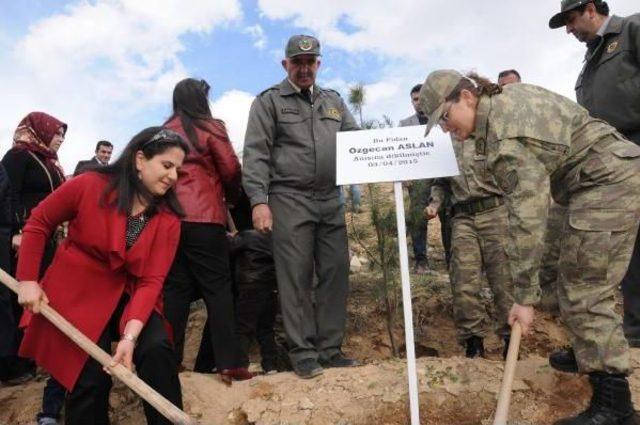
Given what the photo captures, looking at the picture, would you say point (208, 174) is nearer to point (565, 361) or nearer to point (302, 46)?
point (302, 46)

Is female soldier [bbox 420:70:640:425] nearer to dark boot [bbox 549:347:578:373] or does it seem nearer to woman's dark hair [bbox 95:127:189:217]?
dark boot [bbox 549:347:578:373]

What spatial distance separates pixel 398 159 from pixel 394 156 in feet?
0.09

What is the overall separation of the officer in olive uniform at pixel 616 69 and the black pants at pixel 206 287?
2625 mm

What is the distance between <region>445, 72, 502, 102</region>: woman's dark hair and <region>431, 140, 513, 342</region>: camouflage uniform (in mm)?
1321

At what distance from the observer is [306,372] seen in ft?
10.7

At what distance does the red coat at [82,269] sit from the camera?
2504mm

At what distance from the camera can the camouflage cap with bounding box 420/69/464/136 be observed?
2559mm

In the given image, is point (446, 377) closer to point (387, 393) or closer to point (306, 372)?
point (387, 393)

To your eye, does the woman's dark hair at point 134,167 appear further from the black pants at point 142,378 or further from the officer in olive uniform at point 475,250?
the officer in olive uniform at point 475,250

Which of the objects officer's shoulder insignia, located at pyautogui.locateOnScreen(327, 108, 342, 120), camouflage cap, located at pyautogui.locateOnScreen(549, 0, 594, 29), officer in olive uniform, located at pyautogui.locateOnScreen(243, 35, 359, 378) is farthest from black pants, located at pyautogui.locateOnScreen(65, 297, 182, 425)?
camouflage cap, located at pyautogui.locateOnScreen(549, 0, 594, 29)

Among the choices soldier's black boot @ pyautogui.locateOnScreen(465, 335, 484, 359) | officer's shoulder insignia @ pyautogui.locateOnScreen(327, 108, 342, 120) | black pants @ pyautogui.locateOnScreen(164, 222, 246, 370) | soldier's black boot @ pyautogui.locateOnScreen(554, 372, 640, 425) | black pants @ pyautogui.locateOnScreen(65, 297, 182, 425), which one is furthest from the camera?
soldier's black boot @ pyautogui.locateOnScreen(465, 335, 484, 359)

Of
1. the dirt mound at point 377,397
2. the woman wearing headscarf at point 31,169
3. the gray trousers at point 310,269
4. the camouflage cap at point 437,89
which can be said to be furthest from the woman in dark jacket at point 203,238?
the camouflage cap at point 437,89

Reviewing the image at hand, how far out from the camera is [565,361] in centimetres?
310

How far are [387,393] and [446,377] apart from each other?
380 millimetres
